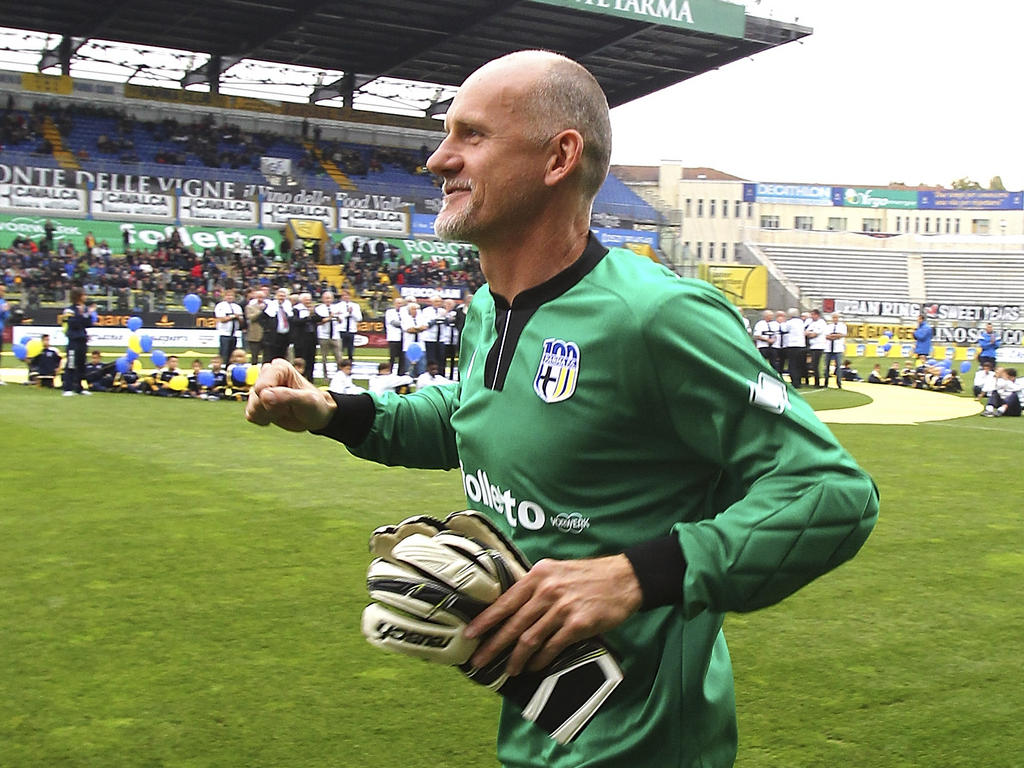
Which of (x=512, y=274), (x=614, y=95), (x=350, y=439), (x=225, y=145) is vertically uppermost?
(x=614, y=95)

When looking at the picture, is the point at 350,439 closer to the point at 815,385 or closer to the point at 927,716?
the point at 927,716

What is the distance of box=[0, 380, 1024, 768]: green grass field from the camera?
4262 mm

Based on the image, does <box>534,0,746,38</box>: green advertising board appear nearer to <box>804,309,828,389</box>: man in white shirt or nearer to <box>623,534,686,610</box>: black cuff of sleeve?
<box>804,309,828,389</box>: man in white shirt

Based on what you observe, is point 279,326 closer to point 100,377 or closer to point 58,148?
point 100,377

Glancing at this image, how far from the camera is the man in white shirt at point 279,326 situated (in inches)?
744

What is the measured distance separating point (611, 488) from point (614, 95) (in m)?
47.5

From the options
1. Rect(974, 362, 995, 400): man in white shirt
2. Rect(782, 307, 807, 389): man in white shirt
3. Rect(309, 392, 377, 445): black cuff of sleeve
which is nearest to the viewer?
Rect(309, 392, 377, 445): black cuff of sleeve

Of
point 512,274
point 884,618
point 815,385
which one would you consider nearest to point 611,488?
point 512,274

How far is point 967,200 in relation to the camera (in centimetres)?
7869

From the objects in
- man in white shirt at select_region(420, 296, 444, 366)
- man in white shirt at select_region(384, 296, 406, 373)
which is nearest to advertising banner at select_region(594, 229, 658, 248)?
man in white shirt at select_region(384, 296, 406, 373)

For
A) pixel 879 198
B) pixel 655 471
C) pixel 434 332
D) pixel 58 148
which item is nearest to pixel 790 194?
→ pixel 879 198

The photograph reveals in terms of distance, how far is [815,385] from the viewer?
25141 mm

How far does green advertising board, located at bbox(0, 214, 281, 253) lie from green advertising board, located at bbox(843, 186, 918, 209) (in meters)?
51.7

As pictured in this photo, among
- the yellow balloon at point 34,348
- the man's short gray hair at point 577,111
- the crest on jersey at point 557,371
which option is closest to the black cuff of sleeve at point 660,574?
the crest on jersey at point 557,371
